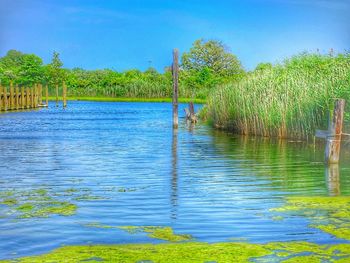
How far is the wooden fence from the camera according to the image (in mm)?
66719

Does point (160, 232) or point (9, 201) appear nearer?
point (160, 232)

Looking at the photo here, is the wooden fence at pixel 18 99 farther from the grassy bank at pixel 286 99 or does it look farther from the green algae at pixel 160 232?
the green algae at pixel 160 232

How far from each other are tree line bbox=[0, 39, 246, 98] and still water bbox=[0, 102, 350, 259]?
7058 cm

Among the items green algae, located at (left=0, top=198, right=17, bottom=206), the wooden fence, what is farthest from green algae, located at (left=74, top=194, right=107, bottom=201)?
the wooden fence

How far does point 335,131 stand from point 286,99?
8.75 m

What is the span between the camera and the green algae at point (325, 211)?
403 inches

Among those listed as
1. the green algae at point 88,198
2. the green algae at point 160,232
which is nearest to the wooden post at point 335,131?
the green algae at point 88,198

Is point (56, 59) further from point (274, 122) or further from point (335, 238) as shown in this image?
point (335, 238)

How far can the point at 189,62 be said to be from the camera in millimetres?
131375

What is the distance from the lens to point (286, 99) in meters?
27.3

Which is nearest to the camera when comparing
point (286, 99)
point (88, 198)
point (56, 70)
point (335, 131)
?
Answer: point (88, 198)

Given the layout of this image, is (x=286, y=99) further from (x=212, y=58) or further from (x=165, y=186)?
(x=212, y=58)

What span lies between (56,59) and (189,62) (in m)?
34.3

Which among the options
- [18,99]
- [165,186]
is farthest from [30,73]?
[165,186]
